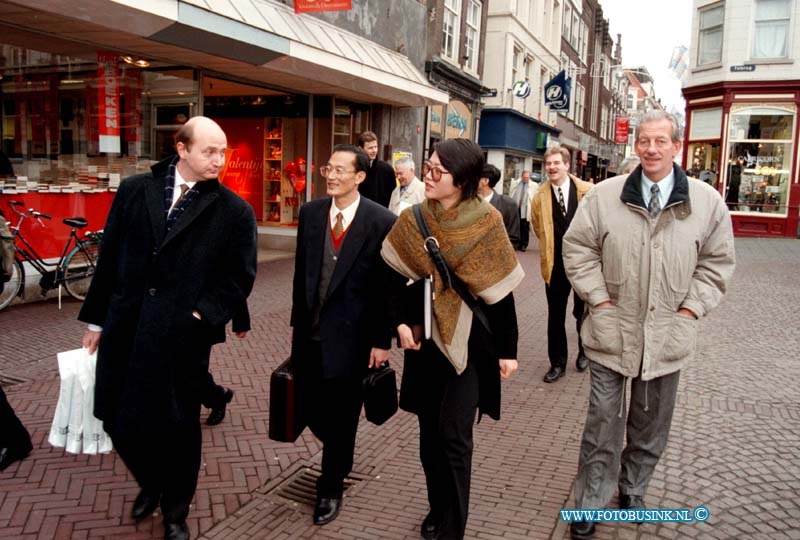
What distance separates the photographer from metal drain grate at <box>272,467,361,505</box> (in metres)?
3.75

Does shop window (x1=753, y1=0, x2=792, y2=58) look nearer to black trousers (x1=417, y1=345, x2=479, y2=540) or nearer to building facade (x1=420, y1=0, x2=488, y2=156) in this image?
building facade (x1=420, y1=0, x2=488, y2=156)

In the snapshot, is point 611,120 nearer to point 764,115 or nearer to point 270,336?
point 764,115

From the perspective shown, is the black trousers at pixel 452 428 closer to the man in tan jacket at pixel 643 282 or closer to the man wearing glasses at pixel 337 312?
the man wearing glasses at pixel 337 312

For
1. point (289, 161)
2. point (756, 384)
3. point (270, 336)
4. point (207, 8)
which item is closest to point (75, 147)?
point (207, 8)

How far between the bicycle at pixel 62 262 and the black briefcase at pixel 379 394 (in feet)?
18.5

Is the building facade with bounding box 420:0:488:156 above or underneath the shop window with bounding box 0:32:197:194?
above

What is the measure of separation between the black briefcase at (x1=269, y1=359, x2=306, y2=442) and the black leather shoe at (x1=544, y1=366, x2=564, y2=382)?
10.2ft

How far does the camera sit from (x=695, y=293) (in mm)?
3328

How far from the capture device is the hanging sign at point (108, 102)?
9.35 meters

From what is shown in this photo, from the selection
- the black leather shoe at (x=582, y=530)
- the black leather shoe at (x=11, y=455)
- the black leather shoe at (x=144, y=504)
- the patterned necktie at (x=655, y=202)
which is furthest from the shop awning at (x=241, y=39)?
the black leather shoe at (x=582, y=530)

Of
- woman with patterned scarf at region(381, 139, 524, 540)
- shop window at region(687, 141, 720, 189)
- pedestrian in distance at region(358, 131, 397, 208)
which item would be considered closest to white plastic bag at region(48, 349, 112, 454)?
woman with patterned scarf at region(381, 139, 524, 540)

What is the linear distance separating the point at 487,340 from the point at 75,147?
7700 mm

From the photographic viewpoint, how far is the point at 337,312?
342cm

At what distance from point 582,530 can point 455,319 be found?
1.25 metres
